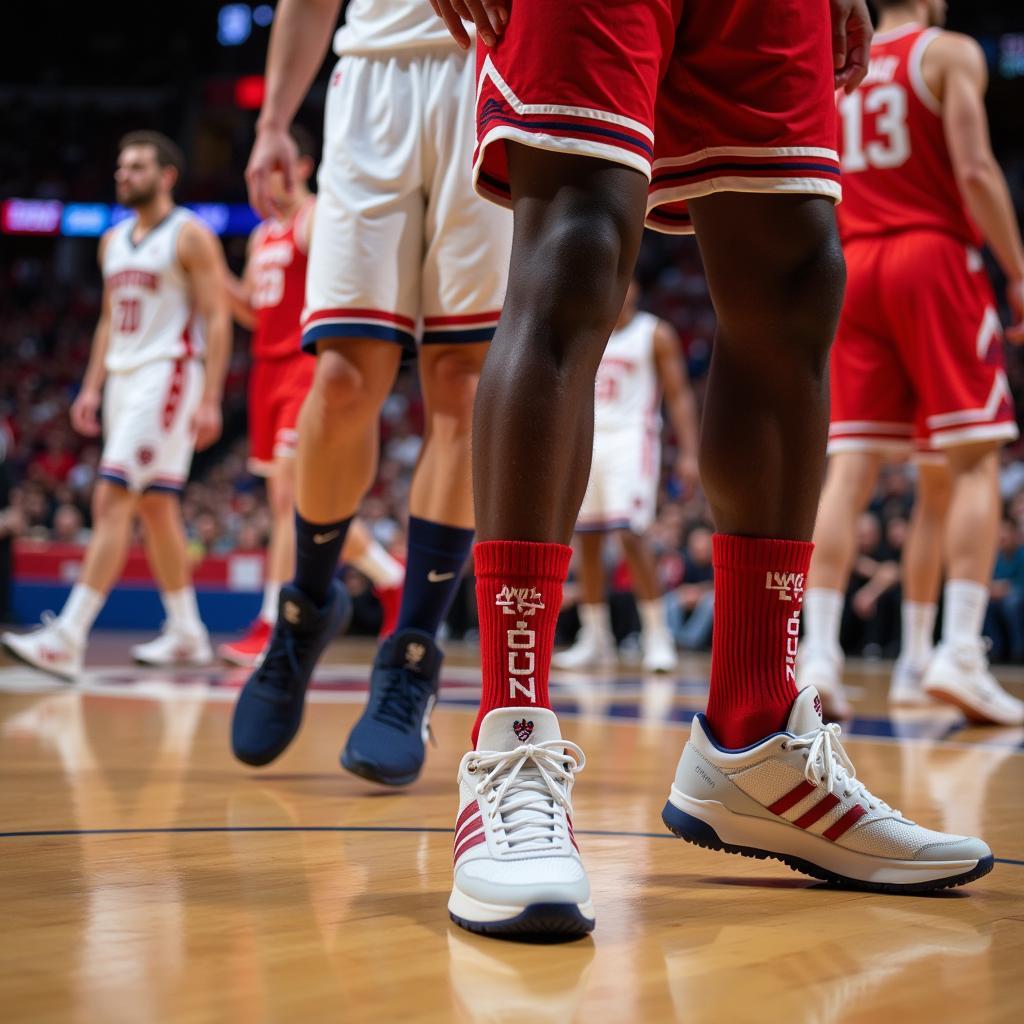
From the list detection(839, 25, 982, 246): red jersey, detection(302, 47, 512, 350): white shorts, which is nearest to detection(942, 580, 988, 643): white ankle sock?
detection(839, 25, 982, 246): red jersey

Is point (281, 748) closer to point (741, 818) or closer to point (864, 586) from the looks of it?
point (741, 818)

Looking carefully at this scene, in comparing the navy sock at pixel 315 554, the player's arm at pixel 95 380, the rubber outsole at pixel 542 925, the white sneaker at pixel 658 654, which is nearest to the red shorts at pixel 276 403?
the player's arm at pixel 95 380

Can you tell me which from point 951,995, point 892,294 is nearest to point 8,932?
point 951,995

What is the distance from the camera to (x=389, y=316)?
220cm

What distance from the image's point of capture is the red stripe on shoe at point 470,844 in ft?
4.15

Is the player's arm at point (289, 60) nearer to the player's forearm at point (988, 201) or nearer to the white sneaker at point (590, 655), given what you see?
the player's forearm at point (988, 201)

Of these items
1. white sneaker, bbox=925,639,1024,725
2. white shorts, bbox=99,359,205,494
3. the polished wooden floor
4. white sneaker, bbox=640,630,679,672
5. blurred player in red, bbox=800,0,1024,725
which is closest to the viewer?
the polished wooden floor

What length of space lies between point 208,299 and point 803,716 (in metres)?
4.73

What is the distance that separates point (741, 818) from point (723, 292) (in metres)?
0.59

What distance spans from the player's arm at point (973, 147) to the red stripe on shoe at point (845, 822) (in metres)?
2.80

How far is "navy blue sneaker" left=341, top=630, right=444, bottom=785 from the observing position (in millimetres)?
2014

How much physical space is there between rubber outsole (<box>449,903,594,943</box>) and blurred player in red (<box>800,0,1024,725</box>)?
2.68m

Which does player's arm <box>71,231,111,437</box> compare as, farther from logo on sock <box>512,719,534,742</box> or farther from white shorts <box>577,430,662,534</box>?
logo on sock <box>512,719,534,742</box>

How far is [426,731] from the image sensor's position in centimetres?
218
